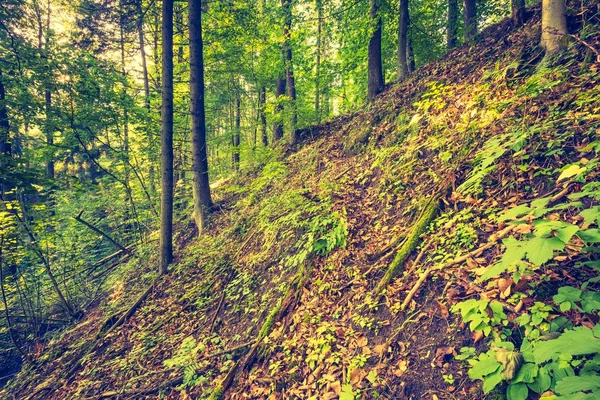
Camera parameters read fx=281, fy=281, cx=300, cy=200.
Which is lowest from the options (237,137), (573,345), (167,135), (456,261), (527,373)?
(527,373)

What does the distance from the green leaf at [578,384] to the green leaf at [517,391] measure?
0.45 meters

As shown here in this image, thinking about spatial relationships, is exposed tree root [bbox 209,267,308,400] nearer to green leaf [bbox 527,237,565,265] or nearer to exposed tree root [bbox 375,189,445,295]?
exposed tree root [bbox 375,189,445,295]

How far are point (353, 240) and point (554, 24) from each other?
4.35 meters

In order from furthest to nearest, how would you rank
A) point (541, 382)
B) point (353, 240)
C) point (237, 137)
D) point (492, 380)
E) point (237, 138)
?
point (237, 138) < point (237, 137) < point (353, 240) < point (492, 380) < point (541, 382)

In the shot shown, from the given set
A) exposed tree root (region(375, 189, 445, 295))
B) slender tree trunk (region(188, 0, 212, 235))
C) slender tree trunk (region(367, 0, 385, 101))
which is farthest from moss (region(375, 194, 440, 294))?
slender tree trunk (region(188, 0, 212, 235))

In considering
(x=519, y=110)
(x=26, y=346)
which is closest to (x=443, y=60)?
(x=519, y=110)

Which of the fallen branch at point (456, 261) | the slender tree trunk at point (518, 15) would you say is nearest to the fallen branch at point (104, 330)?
the fallen branch at point (456, 261)

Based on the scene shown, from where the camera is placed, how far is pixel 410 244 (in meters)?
3.67

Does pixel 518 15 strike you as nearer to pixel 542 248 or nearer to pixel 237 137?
pixel 542 248

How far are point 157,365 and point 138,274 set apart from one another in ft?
14.9

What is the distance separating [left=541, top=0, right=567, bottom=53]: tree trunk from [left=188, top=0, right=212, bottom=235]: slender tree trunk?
773 cm

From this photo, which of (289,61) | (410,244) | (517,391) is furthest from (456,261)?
(289,61)

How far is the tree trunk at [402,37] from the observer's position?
8312 mm

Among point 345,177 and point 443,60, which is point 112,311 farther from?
point 443,60
